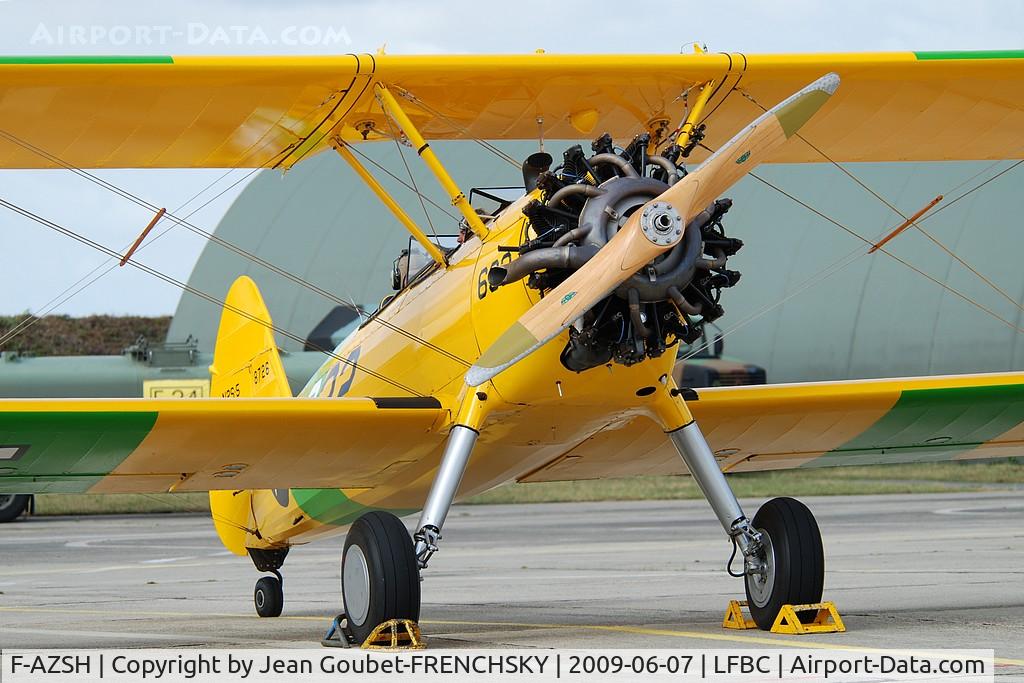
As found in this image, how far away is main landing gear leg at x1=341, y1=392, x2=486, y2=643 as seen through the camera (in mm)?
6777

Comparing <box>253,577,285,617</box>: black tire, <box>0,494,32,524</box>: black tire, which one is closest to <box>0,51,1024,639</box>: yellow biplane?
<box>253,577,285,617</box>: black tire

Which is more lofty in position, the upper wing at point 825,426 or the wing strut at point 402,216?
the wing strut at point 402,216

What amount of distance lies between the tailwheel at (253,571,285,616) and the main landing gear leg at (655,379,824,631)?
3.88m

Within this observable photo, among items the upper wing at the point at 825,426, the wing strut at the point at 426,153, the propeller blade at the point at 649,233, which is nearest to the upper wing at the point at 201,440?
the wing strut at the point at 426,153

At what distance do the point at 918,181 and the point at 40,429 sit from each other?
2590 centimetres

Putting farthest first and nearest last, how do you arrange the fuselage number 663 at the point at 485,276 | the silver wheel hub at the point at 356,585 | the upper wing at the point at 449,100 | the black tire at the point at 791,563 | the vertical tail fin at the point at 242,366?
the vertical tail fin at the point at 242,366
the upper wing at the point at 449,100
the black tire at the point at 791,563
the fuselage number 663 at the point at 485,276
the silver wheel hub at the point at 356,585

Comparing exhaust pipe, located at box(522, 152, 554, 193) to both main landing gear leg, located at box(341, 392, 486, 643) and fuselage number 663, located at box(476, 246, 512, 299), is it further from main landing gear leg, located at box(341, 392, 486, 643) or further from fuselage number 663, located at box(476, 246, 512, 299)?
main landing gear leg, located at box(341, 392, 486, 643)

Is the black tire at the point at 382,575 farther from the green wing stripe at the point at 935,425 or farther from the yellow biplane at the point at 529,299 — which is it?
the green wing stripe at the point at 935,425

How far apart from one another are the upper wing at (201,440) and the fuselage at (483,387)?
6.8 inches

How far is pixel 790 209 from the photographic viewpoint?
32750 millimetres

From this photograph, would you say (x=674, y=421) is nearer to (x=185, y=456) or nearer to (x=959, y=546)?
(x=185, y=456)

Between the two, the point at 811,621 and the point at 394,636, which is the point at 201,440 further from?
the point at 811,621

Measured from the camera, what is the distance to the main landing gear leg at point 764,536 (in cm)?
741

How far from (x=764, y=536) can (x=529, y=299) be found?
6.29ft
